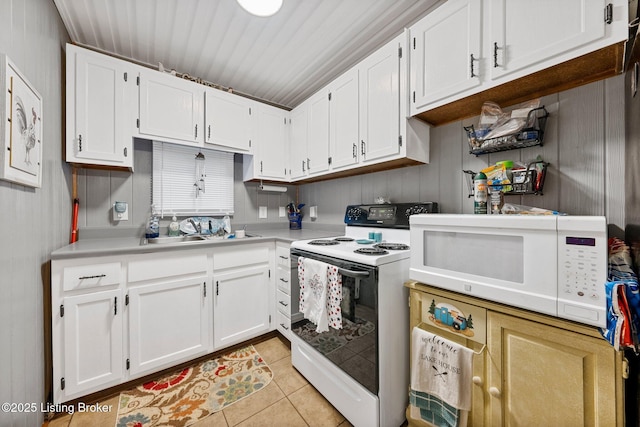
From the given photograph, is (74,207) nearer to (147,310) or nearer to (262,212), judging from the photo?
(147,310)

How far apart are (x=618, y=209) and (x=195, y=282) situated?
2.47 metres

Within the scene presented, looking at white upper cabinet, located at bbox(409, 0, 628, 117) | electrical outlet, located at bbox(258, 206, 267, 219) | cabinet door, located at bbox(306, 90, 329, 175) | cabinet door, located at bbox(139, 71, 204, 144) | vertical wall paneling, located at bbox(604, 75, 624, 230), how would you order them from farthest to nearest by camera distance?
1. electrical outlet, located at bbox(258, 206, 267, 219)
2. cabinet door, located at bbox(306, 90, 329, 175)
3. cabinet door, located at bbox(139, 71, 204, 144)
4. vertical wall paneling, located at bbox(604, 75, 624, 230)
5. white upper cabinet, located at bbox(409, 0, 628, 117)

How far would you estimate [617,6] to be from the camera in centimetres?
87

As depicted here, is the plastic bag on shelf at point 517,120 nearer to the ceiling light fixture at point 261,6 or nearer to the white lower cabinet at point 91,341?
the ceiling light fixture at point 261,6

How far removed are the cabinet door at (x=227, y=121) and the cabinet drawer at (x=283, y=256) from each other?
1.11 m

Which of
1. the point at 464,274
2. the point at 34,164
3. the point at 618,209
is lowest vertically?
the point at 464,274

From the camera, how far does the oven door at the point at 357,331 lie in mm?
1222

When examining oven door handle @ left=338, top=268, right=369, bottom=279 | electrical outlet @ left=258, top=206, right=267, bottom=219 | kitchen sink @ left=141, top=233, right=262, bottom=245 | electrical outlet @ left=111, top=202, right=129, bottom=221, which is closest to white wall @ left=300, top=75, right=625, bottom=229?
oven door handle @ left=338, top=268, right=369, bottom=279

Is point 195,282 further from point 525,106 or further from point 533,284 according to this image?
point 525,106

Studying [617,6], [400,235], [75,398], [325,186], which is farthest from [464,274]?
[75,398]

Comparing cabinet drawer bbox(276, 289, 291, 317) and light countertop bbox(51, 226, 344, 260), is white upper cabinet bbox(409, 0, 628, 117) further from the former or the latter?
cabinet drawer bbox(276, 289, 291, 317)

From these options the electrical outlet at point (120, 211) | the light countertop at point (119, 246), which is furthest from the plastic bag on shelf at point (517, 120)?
the electrical outlet at point (120, 211)

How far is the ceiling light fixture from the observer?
4.35 feet

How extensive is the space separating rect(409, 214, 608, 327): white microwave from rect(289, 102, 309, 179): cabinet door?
157 centimetres
